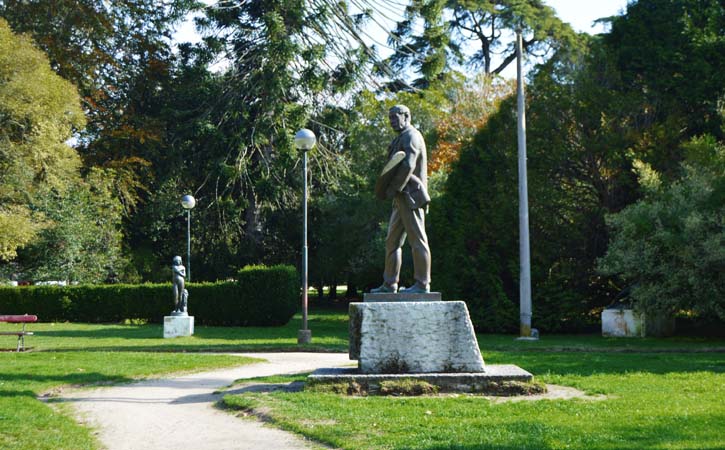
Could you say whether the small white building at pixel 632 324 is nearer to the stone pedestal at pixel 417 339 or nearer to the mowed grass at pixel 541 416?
the mowed grass at pixel 541 416

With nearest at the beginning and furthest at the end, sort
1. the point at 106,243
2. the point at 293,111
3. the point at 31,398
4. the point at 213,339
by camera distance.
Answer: the point at 31,398 → the point at 213,339 → the point at 293,111 → the point at 106,243

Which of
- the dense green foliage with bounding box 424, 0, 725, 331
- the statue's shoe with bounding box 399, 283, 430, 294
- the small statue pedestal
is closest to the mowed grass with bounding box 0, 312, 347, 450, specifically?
the small statue pedestal

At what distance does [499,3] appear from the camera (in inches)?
1754

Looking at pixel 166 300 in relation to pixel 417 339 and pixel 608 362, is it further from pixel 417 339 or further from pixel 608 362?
pixel 417 339

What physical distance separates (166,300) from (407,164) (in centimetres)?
2018

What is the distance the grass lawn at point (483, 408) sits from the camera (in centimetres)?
735

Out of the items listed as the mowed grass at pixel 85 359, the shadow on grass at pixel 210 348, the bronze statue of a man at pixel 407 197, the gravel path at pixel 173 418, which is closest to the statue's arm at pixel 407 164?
the bronze statue of a man at pixel 407 197

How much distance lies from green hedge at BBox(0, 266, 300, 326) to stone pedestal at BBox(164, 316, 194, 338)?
205 inches

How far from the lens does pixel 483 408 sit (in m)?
8.97

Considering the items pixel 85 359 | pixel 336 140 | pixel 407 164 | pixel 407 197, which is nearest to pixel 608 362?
pixel 407 197

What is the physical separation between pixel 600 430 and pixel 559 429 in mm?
372

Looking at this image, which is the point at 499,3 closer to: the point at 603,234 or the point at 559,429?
the point at 603,234

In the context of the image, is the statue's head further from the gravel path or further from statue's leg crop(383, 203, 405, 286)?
the gravel path

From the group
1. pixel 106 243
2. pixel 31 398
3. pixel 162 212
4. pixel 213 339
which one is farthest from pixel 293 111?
pixel 31 398
